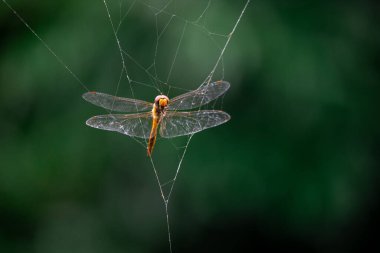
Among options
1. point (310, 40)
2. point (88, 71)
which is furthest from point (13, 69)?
point (310, 40)

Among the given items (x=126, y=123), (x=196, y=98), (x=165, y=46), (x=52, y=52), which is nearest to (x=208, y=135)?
(x=165, y=46)

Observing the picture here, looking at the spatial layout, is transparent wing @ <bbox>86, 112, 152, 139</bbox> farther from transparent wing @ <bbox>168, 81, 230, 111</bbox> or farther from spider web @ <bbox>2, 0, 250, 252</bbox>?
spider web @ <bbox>2, 0, 250, 252</bbox>

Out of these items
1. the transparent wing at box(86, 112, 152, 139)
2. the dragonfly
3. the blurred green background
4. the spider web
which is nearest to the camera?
the transparent wing at box(86, 112, 152, 139)

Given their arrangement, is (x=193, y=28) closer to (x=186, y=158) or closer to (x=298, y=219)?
(x=186, y=158)

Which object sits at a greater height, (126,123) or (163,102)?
(163,102)

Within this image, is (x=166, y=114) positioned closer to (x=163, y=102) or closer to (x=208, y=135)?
(x=163, y=102)

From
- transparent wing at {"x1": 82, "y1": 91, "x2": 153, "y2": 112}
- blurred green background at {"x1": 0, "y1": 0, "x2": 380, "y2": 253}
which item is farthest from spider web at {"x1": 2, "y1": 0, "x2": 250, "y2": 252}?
transparent wing at {"x1": 82, "y1": 91, "x2": 153, "y2": 112}
